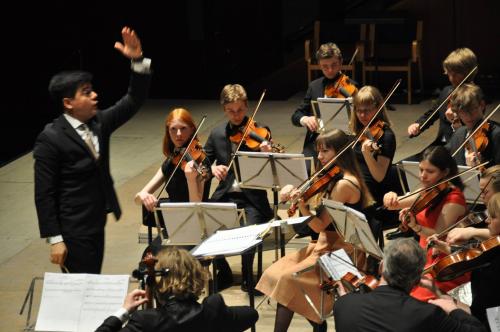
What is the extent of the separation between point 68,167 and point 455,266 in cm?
187

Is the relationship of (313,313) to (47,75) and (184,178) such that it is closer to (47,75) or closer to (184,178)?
(184,178)

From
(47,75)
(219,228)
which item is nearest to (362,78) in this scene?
(47,75)

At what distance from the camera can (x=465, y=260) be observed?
406cm

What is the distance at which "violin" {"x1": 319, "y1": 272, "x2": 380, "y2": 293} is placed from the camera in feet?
13.5

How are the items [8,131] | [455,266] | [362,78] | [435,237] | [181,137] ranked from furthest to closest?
[362,78] < [8,131] < [181,137] < [435,237] < [455,266]

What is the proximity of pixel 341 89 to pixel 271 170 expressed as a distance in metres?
1.45

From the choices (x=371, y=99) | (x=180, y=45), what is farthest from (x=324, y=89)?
(x=180, y=45)

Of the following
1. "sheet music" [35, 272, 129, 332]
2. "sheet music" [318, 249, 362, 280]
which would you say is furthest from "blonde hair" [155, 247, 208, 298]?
"sheet music" [318, 249, 362, 280]

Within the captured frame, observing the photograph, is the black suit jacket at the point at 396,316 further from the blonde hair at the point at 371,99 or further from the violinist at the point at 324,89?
the violinist at the point at 324,89

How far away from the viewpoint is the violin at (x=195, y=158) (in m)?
5.69

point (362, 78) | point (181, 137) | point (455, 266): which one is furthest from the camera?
point (362, 78)

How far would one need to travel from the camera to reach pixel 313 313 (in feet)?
16.0

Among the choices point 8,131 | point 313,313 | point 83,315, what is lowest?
point 8,131

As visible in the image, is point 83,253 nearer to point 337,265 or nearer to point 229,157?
point 337,265
